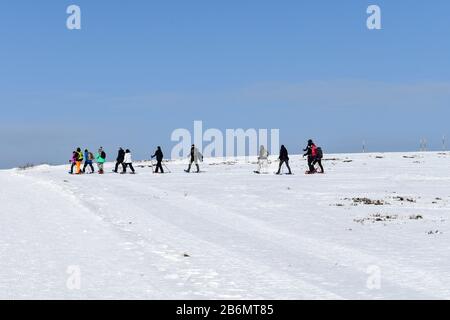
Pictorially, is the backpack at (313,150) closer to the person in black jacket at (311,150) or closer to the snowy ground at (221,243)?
the person in black jacket at (311,150)

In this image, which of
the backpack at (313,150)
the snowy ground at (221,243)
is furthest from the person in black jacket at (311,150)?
A: the snowy ground at (221,243)

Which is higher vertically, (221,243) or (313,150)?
(313,150)

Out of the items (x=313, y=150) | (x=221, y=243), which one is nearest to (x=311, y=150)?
(x=313, y=150)

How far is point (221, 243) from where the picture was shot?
44.6 ft

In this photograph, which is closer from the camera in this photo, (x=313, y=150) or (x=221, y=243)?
(x=221, y=243)

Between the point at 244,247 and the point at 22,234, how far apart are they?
5116mm

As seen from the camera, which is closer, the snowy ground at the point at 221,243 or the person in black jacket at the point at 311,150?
the snowy ground at the point at 221,243

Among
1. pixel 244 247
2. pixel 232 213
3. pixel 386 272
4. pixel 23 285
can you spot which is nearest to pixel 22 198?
pixel 232 213

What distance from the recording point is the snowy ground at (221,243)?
930 centimetres

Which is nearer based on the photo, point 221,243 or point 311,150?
point 221,243

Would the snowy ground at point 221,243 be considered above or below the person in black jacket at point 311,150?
below

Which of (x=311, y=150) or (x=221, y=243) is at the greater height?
(x=311, y=150)

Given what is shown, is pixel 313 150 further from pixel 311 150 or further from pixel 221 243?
pixel 221 243
